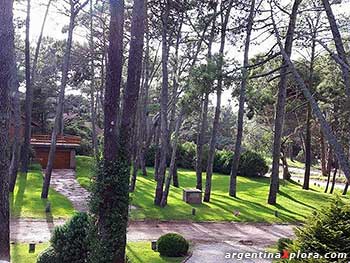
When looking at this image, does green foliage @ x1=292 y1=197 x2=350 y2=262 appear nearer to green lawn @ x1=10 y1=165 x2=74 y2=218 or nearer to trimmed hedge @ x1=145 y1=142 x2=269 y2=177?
green lawn @ x1=10 y1=165 x2=74 y2=218

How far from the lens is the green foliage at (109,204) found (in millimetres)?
7852

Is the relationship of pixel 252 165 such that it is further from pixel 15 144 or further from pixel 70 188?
pixel 15 144

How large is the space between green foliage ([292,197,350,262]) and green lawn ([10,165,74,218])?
406 inches

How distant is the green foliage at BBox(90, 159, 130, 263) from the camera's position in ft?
25.8

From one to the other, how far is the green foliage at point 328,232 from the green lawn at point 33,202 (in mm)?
10318

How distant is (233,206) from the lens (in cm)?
1862

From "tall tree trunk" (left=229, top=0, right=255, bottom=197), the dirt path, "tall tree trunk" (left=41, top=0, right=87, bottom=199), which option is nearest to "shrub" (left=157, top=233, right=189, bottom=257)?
the dirt path

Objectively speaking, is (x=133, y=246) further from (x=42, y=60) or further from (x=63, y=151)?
(x=42, y=60)

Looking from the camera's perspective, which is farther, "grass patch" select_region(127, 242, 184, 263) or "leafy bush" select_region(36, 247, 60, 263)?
"grass patch" select_region(127, 242, 184, 263)

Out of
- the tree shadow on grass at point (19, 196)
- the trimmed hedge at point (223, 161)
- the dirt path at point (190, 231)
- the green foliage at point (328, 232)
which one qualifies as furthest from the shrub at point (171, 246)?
the trimmed hedge at point (223, 161)

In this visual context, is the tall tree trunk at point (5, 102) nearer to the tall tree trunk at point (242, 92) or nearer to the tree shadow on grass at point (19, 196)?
the tall tree trunk at point (242, 92)

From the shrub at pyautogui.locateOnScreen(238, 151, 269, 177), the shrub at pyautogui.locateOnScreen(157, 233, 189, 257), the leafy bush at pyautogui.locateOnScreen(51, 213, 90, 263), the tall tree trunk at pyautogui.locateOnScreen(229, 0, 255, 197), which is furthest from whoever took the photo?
the shrub at pyautogui.locateOnScreen(238, 151, 269, 177)

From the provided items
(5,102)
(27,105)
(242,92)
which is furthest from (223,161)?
(5,102)

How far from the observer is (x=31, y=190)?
773 inches
